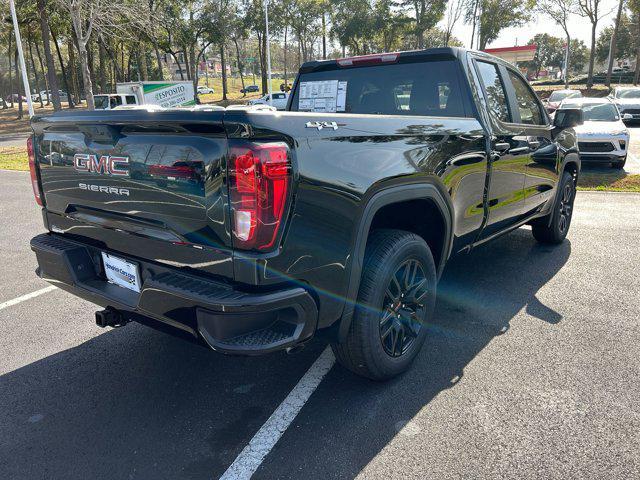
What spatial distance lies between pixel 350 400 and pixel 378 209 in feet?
3.56

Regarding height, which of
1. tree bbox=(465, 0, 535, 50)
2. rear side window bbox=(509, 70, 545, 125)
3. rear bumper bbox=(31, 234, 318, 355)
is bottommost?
rear bumper bbox=(31, 234, 318, 355)

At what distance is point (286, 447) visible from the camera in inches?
95.2

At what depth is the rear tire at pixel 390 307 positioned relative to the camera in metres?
2.61

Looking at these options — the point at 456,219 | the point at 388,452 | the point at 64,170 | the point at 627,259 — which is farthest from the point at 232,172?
the point at 627,259

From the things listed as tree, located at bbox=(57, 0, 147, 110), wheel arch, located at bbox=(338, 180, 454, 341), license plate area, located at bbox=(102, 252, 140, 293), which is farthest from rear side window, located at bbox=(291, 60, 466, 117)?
tree, located at bbox=(57, 0, 147, 110)

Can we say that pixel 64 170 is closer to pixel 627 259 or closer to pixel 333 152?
pixel 333 152

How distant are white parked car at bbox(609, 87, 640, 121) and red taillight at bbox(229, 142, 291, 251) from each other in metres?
22.1

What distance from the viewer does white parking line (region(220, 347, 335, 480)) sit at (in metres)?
2.28

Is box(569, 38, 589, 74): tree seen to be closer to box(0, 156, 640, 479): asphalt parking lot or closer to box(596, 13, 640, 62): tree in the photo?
box(596, 13, 640, 62): tree

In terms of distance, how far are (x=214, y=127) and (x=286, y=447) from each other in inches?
60.3

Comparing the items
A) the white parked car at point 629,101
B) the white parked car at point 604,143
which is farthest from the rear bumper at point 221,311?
the white parked car at point 629,101

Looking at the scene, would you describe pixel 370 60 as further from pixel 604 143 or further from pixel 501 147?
pixel 604 143

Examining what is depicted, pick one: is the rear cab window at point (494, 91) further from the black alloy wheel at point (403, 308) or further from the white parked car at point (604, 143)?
the white parked car at point (604, 143)

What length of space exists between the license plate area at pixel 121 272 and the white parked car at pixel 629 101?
73.0 feet
